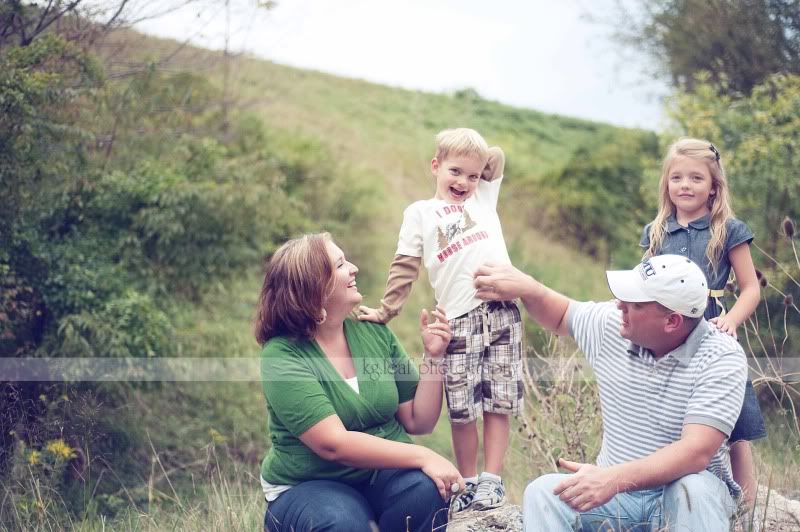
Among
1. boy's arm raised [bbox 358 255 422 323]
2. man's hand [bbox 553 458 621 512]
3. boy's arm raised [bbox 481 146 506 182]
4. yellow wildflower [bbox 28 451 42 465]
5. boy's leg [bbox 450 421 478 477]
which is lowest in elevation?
yellow wildflower [bbox 28 451 42 465]

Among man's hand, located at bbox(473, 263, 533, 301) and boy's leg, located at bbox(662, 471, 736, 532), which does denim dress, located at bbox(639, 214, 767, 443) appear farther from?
boy's leg, located at bbox(662, 471, 736, 532)

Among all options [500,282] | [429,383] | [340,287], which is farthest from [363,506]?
[500,282]

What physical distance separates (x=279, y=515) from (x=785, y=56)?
11286mm

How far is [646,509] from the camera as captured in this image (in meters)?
2.91

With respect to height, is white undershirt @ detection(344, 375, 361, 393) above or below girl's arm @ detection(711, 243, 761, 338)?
below

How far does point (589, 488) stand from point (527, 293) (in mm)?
910

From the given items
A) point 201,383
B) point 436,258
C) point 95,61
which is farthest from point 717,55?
point 436,258

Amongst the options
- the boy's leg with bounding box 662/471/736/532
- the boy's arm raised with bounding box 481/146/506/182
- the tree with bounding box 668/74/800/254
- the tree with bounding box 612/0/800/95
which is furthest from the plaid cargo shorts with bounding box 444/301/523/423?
the tree with bounding box 612/0/800/95

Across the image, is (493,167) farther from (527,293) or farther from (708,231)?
(708,231)

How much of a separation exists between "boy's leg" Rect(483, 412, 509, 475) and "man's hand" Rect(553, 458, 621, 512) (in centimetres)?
→ 100

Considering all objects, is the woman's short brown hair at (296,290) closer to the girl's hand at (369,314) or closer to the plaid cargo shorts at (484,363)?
the girl's hand at (369,314)

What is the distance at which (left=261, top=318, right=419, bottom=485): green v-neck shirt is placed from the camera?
3037 millimetres

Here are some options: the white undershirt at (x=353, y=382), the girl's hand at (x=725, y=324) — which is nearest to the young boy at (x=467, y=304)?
the white undershirt at (x=353, y=382)

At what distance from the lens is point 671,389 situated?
2.88 m
